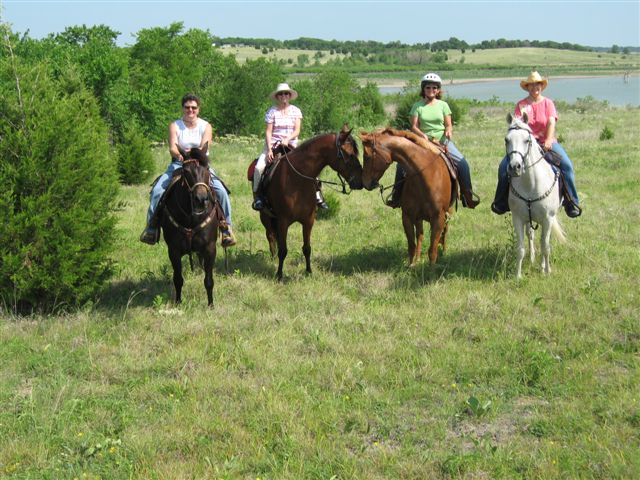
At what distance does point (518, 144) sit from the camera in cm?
773

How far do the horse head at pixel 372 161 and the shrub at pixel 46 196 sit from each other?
10.8 ft

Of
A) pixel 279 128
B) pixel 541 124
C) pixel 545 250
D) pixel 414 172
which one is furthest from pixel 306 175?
pixel 545 250

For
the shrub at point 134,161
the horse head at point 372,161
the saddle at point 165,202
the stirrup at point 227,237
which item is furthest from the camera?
the shrub at point 134,161

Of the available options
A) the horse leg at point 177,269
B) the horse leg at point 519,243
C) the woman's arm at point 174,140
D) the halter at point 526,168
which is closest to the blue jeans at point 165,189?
the woman's arm at point 174,140

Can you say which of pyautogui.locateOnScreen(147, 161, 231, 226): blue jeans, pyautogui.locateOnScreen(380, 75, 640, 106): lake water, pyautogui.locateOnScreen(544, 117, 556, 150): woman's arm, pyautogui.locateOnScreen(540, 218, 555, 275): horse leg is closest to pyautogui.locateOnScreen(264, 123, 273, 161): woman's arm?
pyautogui.locateOnScreen(147, 161, 231, 226): blue jeans

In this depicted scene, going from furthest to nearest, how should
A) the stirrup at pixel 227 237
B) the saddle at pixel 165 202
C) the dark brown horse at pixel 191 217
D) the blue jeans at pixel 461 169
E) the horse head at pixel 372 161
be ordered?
1. the blue jeans at pixel 461 169
2. the stirrup at pixel 227 237
3. the horse head at pixel 372 161
4. the saddle at pixel 165 202
5. the dark brown horse at pixel 191 217

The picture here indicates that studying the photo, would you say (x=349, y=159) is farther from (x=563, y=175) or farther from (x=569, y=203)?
(x=569, y=203)

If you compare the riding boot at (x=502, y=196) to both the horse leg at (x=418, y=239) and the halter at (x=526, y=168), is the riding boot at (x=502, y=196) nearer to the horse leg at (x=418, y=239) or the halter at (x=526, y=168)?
the halter at (x=526, y=168)

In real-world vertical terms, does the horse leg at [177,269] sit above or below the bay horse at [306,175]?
below

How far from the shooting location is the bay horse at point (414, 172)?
8445 mm

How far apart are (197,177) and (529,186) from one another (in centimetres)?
422

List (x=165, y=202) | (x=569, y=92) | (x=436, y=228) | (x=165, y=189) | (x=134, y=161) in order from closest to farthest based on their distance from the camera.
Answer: (x=165, y=202) < (x=165, y=189) < (x=436, y=228) < (x=134, y=161) < (x=569, y=92)

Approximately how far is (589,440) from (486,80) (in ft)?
368

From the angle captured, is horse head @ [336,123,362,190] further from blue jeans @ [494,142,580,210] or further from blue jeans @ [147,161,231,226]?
blue jeans @ [494,142,580,210]
